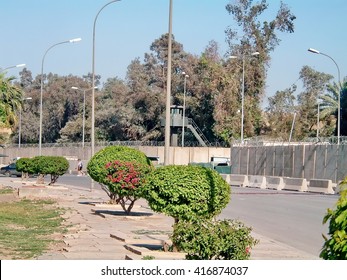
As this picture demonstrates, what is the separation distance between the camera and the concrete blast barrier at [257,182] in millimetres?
51803

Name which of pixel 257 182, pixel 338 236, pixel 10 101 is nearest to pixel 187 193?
pixel 338 236

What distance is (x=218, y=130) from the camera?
278 ft

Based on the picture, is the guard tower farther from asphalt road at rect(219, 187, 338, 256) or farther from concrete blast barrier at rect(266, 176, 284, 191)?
asphalt road at rect(219, 187, 338, 256)

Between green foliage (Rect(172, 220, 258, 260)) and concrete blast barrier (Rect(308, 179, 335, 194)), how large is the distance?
33051 mm

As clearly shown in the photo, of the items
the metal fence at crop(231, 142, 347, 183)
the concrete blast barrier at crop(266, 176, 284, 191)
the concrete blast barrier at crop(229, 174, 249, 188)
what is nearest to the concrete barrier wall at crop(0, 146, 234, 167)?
the metal fence at crop(231, 142, 347, 183)

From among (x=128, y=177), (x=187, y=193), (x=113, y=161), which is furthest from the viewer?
(x=113, y=161)

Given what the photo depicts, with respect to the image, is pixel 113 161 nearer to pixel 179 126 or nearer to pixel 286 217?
pixel 286 217

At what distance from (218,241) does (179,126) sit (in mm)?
68364

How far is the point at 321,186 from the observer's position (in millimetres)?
44844

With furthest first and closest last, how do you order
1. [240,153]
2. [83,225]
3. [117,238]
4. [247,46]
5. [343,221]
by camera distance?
[247,46]
[240,153]
[83,225]
[117,238]
[343,221]
